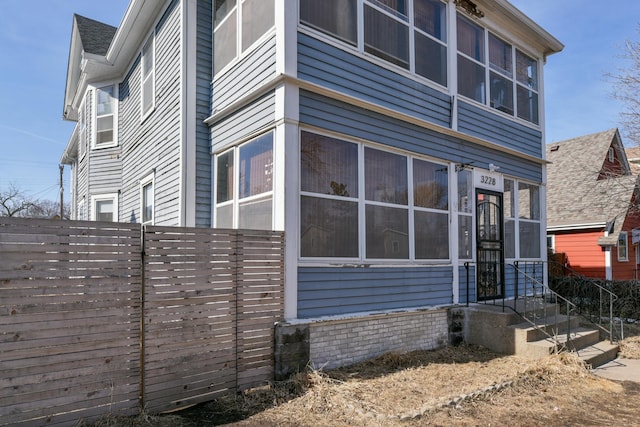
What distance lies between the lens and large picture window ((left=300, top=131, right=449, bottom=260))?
608 centimetres

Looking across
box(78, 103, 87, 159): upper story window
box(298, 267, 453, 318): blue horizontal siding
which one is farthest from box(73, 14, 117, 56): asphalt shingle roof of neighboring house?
box(298, 267, 453, 318): blue horizontal siding

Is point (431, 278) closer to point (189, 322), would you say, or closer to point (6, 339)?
point (189, 322)

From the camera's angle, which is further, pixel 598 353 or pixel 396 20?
pixel 396 20

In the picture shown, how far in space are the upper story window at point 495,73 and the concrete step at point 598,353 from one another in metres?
5.00

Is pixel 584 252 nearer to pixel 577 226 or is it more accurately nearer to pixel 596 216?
pixel 577 226

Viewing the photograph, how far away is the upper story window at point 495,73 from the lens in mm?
8719

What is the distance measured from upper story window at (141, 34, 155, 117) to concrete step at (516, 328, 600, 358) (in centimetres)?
836

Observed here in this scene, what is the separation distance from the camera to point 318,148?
6195 millimetres

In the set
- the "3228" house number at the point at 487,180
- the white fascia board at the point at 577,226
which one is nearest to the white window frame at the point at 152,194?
the "3228" house number at the point at 487,180

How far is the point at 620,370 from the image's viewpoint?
22.2 feet

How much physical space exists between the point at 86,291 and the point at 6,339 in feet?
2.33

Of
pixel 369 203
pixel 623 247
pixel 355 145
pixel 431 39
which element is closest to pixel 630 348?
pixel 369 203

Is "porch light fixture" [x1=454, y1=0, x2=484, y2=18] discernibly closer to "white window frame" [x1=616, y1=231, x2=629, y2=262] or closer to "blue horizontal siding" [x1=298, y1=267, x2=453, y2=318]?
"blue horizontal siding" [x1=298, y1=267, x2=453, y2=318]

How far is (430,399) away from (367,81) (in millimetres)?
4548
